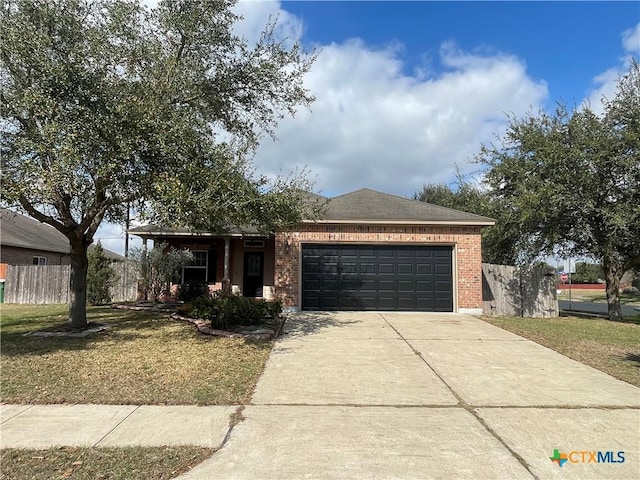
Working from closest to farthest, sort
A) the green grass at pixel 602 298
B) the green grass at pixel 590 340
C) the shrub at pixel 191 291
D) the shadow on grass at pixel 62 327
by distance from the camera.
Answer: the green grass at pixel 590 340 < the shadow on grass at pixel 62 327 < the shrub at pixel 191 291 < the green grass at pixel 602 298

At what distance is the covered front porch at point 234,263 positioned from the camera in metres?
17.2

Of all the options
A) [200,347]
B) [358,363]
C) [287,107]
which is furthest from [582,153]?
[200,347]

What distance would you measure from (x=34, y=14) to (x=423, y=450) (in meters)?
8.89

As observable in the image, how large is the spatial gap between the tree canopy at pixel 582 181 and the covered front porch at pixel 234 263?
879 cm

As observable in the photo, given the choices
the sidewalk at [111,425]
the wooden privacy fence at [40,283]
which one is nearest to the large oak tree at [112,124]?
the sidewalk at [111,425]

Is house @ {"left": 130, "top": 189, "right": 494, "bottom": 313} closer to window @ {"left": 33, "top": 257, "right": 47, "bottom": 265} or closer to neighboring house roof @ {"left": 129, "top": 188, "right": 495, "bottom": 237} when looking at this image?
neighboring house roof @ {"left": 129, "top": 188, "right": 495, "bottom": 237}

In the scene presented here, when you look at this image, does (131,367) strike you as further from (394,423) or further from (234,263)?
(234,263)

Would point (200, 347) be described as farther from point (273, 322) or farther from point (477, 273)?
point (477, 273)

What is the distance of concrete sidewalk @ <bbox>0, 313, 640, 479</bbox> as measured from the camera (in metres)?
3.85

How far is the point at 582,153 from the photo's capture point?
1313 centimetres

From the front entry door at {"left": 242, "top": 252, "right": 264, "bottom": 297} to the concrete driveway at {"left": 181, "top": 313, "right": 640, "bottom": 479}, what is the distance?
8895 mm

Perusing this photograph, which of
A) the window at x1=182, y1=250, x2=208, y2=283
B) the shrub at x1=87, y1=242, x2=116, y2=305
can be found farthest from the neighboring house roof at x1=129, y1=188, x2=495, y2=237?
the shrub at x1=87, y1=242, x2=116, y2=305

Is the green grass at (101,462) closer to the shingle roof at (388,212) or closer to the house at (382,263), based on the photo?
the house at (382,263)

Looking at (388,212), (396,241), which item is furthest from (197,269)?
(396,241)
